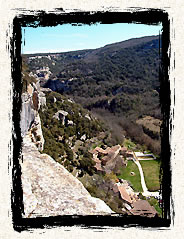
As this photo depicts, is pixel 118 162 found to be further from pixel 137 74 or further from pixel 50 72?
pixel 50 72

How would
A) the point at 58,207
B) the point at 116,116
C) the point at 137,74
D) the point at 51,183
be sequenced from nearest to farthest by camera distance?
1. the point at 58,207
2. the point at 51,183
3. the point at 116,116
4. the point at 137,74

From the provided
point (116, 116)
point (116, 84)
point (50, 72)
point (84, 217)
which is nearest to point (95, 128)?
point (116, 116)

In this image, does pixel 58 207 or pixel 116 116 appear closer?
pixel 58 207

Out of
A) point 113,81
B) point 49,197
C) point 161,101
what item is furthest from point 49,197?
point 113,81

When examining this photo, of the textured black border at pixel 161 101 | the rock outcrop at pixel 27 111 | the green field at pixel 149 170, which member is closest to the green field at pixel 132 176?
the green field at pixel 149 170

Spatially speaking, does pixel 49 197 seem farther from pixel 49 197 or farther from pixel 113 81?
pixel 113 81

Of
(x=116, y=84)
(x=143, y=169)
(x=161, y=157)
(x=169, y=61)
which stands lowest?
(x=143, y=169)

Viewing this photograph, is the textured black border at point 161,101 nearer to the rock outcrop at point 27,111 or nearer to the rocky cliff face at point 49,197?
the rocky cliff face at point 49,197
